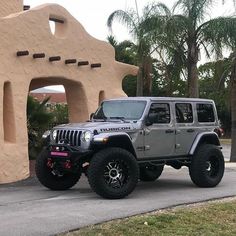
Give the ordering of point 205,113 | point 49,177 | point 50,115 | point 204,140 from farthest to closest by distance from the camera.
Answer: point 50,115 → point 205,113 → point 204,140 → point 49,177

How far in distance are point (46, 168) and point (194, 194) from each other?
3029 mm

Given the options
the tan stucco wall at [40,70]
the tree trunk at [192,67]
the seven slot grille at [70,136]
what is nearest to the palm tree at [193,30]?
the tree trunk at [192,67]

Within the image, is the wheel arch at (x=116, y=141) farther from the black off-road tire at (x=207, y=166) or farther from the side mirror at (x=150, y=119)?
the black off-road tire at (x=207, y=166)

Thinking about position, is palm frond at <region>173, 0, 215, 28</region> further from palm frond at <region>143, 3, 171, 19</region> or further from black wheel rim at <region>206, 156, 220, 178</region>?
black wheel rim at <region>206, 156, 220, 178</region>

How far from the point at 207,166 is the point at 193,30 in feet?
38.2

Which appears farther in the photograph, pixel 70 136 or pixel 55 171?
pixel 55 171

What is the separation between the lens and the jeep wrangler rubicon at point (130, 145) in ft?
33.7

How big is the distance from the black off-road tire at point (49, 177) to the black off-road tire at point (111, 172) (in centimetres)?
137

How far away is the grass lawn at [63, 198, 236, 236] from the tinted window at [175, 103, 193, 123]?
125 inches

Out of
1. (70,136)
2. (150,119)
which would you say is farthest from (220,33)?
(70,136)

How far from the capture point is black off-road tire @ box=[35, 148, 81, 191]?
11.4 metres

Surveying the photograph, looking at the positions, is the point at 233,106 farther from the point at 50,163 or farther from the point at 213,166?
the point at 50,163

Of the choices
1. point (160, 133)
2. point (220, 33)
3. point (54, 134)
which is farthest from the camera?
point (220, 33)

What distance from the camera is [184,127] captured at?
1187 centimetres
